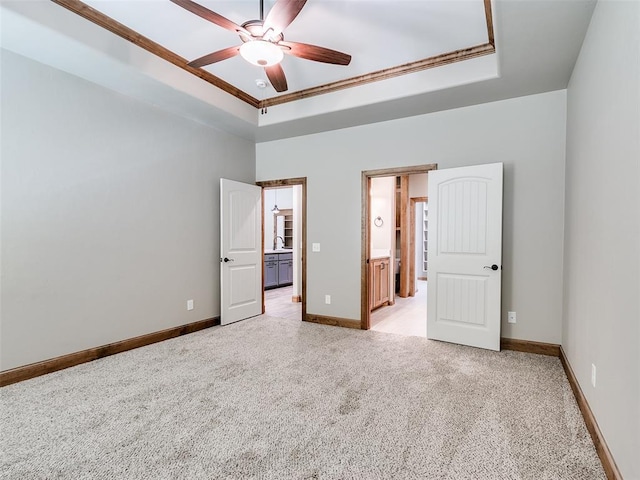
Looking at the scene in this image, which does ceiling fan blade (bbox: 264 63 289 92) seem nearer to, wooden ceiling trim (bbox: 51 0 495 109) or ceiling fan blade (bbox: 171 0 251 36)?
ceiling fan blade (bbox: 171 0 251 36)

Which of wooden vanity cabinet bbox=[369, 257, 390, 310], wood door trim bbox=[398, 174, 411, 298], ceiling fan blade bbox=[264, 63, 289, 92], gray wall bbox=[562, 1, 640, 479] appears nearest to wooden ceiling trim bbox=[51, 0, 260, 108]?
ceiling fan blade bbox=[264, 63, 289, 92]

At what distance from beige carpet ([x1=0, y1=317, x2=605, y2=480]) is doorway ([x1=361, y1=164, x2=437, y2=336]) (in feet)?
3.66

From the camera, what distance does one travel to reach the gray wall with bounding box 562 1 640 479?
1.39 m

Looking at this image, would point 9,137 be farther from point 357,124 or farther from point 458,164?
point 458,164

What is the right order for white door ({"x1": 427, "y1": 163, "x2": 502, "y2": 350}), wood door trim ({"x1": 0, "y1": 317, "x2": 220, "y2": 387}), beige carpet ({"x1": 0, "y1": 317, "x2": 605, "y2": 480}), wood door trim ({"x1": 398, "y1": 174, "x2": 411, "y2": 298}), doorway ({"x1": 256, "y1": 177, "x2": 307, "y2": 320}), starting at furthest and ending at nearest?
wood door trim ({"x1": 398, "y1": 174, "x2": 411, "y2": 298})
doorway ({"x1": 256, "y1": 177, "x2": 307, "y2": 320})
white door ({"x1": 427, "y1": 163, "x2": 502, "y2": 350})
wood door trim ({"x1": 0, "y1": 317, "x2": 220, "y2": 387})
beige carpet ({"x1": 0, "y1": 317, "x2": 605, "y2": 480})

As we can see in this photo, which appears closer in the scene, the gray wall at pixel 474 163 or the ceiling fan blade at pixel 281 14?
the ceiling fan blade at pixel 281 14

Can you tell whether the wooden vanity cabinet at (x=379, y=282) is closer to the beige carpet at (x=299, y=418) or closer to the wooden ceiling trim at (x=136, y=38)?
the beige carpet at (x=299, y=418)

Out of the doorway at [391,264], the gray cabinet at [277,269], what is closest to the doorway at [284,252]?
the gray cabinet at [277,269]

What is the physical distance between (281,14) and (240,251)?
10.4 feet

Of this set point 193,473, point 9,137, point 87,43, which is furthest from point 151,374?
point 87,43

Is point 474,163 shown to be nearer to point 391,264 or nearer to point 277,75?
point 277,75

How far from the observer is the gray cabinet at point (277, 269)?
7574 mm

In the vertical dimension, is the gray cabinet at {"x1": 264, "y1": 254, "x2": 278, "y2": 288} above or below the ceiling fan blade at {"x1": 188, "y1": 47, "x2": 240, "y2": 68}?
below

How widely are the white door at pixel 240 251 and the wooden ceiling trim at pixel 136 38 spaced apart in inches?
47.7
